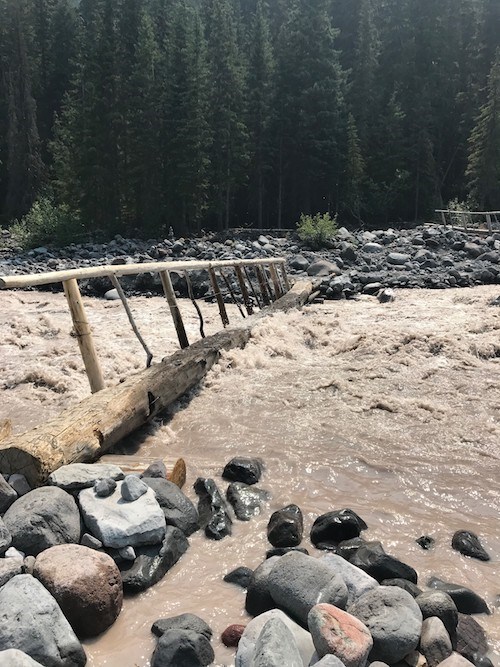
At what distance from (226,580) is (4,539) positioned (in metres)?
1.28

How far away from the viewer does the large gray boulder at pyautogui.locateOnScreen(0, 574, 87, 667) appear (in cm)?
244

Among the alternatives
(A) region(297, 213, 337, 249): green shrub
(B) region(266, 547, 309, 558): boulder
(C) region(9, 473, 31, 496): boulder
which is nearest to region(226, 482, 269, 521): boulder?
(B) region(266, 547, 309, 558): boulder

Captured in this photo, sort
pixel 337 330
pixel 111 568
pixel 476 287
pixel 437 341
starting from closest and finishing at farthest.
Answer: pixel 111 568
pixel 437 341
pixel 337 330
pixel 476 287

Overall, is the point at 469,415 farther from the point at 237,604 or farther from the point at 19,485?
the point at 19,485

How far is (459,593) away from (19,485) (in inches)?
112

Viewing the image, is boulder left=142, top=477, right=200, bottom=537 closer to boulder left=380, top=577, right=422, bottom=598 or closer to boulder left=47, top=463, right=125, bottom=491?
boulder left=47, top=463, right=125, bottom=491

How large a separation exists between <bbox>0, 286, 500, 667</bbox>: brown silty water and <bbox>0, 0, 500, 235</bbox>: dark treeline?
2225 cm

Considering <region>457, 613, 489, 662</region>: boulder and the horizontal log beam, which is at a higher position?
the horizontal log beam

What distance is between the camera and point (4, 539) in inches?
121

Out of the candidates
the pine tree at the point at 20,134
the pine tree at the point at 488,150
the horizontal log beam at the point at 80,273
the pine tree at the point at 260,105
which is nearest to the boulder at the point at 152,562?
the horizontal log beam at the point at 80,273

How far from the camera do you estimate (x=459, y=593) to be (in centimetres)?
305

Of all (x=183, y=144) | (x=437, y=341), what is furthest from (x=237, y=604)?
(x=183, y=144)

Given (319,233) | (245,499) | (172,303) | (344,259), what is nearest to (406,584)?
(245,499)

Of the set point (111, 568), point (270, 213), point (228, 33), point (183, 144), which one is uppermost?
point (228, 33)
